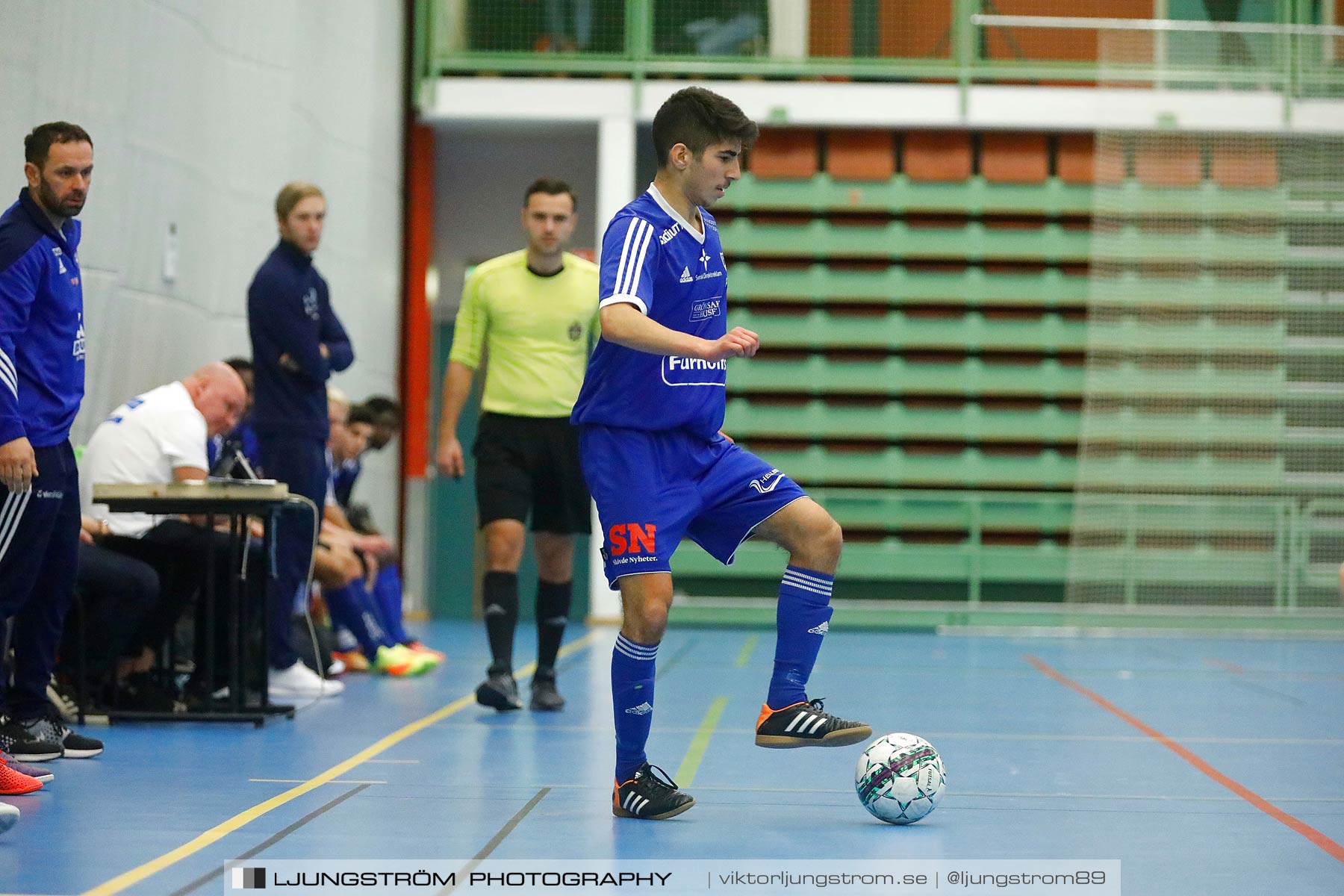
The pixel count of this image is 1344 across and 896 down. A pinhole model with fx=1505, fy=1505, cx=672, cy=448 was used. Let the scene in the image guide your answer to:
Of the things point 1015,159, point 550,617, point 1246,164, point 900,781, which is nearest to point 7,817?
point 900,781

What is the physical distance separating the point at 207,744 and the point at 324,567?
2424 mm

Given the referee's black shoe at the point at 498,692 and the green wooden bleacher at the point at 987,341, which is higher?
the green wooden bleacher at the point at 987,341

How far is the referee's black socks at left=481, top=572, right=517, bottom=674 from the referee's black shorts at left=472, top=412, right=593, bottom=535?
27 cm

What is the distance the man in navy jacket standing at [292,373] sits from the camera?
21.1 ft

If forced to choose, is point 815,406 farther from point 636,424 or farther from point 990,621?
point 636,424

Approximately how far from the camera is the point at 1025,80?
12.1 metres

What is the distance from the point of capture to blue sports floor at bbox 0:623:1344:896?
3432 millimetres

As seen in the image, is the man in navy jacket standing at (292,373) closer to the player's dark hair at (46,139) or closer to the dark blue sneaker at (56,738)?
the dark blue sneaker at (56,738)

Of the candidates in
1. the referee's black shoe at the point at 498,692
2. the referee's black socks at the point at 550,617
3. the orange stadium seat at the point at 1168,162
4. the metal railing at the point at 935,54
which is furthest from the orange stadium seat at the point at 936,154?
the referee's black shoe at the point at 498,692

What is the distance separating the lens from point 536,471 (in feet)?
19.8

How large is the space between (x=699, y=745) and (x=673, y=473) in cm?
165

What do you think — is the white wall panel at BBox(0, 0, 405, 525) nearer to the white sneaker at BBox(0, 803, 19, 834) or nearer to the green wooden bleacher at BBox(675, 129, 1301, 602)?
the white sneaker at BBox(0, 803, 19, 834)

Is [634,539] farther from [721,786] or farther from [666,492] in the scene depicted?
[721,786]

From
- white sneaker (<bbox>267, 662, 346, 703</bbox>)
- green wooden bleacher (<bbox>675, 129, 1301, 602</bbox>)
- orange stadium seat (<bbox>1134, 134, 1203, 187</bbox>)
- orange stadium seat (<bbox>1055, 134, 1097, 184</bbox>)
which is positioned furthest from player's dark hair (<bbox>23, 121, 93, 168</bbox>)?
orange stadium seat (<bbox>1134, 134, 1203, 187</bbox>)
